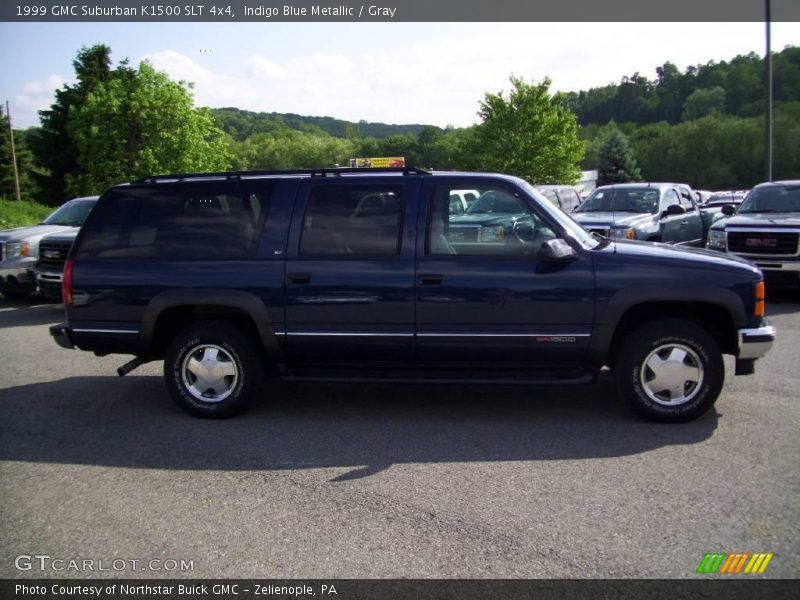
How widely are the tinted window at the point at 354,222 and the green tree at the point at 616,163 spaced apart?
238 feet

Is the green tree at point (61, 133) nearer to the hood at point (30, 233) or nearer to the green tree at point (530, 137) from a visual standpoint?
the green tree at point (530, 137)

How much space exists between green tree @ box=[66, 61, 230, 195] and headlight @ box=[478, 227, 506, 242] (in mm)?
40284

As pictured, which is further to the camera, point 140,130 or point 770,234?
point 140,130

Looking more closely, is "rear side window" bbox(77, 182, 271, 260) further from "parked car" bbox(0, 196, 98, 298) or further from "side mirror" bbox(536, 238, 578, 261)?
"parked car" bbox(0, 196, 98, 298)

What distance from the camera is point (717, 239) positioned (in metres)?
11.9

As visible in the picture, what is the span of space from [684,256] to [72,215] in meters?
11.8

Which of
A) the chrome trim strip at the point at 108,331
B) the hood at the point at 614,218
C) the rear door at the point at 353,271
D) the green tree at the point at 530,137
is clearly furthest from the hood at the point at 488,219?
the green tree at the point at 530,137

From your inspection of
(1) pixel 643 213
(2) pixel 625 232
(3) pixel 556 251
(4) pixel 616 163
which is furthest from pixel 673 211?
(4) pixel 616 163

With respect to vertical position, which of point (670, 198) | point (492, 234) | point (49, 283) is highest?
point (670, 198)

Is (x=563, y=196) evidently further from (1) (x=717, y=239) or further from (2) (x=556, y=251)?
(2) (x=556, y=251)

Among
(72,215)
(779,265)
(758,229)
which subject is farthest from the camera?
(72,215)

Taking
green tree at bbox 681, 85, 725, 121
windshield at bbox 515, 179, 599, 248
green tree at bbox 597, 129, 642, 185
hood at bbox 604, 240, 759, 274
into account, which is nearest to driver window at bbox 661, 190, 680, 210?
hood at bbox 604, 240, 759, 274

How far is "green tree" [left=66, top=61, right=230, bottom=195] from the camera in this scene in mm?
43188

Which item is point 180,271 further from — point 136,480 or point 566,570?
point 566,570
